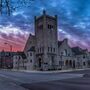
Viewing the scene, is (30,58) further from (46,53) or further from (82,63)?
(82,63)

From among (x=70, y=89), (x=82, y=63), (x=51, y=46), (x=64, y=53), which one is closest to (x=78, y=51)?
(x=82, y=63)

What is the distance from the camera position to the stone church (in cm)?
7231

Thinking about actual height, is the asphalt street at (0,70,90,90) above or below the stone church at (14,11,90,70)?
below

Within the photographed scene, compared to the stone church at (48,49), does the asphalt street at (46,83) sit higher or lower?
lower

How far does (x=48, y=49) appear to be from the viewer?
73125 millimetres

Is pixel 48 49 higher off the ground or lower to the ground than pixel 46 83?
higher

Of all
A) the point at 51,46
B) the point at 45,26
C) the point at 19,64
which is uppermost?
the point at 45,26

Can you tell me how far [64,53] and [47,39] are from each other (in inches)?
477

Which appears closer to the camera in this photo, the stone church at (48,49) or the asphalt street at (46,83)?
the asphalt street at (46,83)

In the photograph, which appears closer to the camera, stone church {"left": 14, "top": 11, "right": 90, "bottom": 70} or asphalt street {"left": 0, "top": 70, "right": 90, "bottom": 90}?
asphalt street {"left": 0, "top": 70, "right": 90, "bottom": 90}

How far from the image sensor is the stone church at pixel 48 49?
72312mm

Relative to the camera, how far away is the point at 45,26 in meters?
72.4

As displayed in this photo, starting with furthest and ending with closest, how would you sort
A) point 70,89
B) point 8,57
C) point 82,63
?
point 8,57
point 82,63
point 70,89

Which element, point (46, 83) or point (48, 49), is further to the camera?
point (48, 49)
